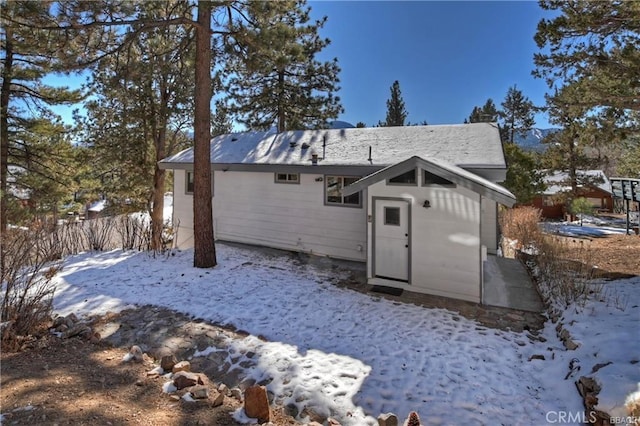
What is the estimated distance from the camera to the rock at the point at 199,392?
342cm

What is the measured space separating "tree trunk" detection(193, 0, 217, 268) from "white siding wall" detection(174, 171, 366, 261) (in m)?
2.66

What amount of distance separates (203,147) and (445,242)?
19.6 ft

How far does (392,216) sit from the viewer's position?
7453mm

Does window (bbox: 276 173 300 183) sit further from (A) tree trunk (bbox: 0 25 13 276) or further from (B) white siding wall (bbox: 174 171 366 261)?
(A) tree trunk (bbox: 0 25 13 276)

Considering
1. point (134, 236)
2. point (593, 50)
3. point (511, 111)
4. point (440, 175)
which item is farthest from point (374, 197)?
point (511, 111)

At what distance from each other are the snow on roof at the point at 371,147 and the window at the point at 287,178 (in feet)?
1.56

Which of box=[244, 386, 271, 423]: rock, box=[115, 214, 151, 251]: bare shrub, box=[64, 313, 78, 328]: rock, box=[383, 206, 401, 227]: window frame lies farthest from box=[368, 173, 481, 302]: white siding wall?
box=[115, 214, 151, 251]: bare shrub

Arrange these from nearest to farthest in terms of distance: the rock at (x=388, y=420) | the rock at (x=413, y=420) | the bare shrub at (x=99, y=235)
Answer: the rock at (x=413, y=420) < the rock at (x=388, y=420) < the bare shrub at (x=99, y=235)

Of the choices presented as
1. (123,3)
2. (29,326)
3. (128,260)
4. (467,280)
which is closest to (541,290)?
(467,280)

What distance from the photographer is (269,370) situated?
162 inches

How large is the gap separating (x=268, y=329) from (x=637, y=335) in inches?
202

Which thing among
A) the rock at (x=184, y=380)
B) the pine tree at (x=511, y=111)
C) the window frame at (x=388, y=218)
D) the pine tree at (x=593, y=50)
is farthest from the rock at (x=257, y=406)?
the pine tree at (x=511, y=111)

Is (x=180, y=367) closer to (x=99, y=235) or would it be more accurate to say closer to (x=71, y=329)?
(x=71, y=329)

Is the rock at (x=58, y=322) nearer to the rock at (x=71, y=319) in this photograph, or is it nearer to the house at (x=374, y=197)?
the rock at (x=71, y=319)
